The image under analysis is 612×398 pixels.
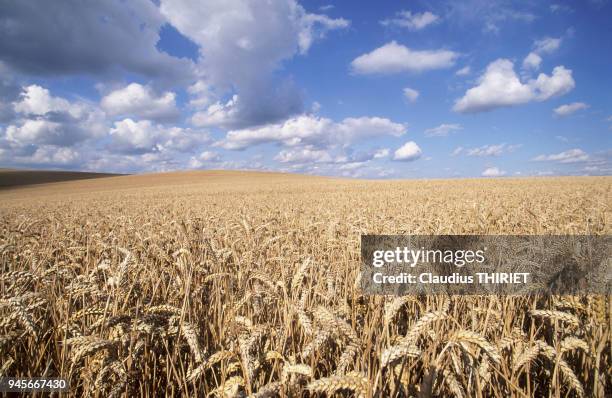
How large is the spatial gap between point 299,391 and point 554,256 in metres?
3.34

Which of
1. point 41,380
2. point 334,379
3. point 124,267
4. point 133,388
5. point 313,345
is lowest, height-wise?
point 133,388

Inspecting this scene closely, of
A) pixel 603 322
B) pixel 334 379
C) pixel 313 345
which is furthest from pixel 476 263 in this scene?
pixel 334 379

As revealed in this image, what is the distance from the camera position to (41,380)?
6.29 feet

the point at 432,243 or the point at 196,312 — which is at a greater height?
the point at 432,243

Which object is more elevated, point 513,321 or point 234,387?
point 234,387

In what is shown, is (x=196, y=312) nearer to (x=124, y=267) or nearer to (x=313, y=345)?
(x=124, y=267)

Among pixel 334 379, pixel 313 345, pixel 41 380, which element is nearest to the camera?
pixel 334 379

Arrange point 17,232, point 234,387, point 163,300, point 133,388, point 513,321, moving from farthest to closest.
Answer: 1. point 17,232
2. point 163,300
3. point 513,321
4. point 133,388
5. point 234,387

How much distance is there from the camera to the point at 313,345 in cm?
175

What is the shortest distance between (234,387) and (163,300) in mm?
1861

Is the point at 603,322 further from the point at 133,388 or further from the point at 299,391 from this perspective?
the point at 133,388

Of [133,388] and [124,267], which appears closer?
[124,267]

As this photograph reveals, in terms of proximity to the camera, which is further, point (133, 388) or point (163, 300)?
point (163, 300)

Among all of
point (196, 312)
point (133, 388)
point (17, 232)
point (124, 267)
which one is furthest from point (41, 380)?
point (17, 232)
